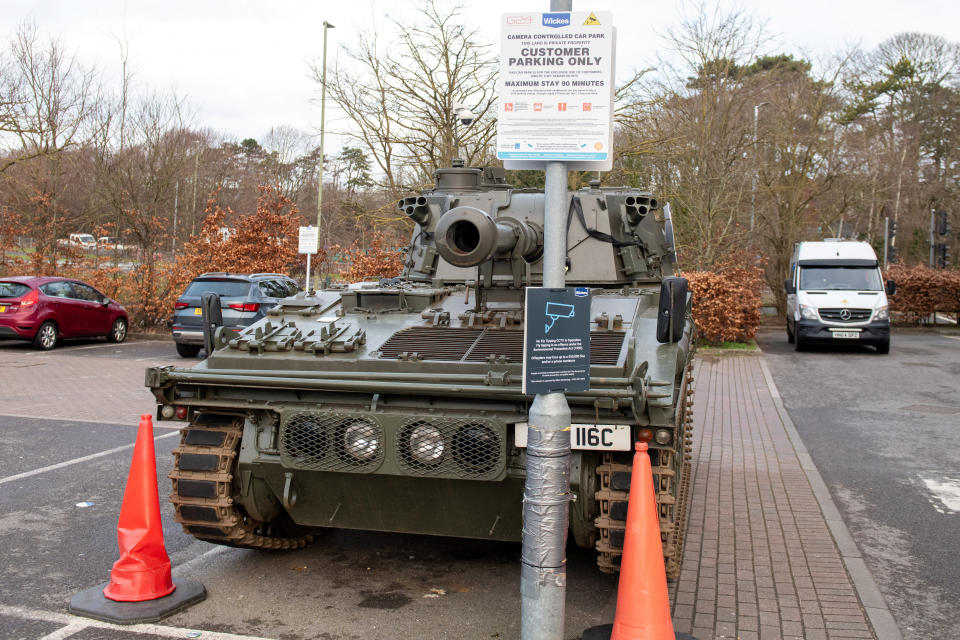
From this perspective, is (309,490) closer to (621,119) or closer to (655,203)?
(655,203)

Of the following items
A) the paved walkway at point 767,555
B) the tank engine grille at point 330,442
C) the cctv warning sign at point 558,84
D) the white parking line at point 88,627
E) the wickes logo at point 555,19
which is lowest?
the white parking line at point 88,627

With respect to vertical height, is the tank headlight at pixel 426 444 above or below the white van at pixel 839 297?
below

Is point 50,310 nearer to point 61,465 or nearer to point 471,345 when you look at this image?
point 61,465

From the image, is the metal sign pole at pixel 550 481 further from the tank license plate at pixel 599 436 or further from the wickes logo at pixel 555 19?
the tank license plate at pixel 599 436

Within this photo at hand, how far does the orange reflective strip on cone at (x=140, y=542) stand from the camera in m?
4.80

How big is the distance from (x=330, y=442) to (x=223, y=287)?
1238 cm

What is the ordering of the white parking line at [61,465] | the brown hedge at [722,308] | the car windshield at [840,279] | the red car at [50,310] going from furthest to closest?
the car windshield at [840,279] → the brown hedge at [722,308] → the red car at [50,310] → the white parking line at [61,465]

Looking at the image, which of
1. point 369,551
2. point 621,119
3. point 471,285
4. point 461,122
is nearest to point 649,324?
point 471,285

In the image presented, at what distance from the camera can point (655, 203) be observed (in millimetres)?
6711

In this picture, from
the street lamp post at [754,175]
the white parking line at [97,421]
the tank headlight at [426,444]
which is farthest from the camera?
the street lamp post at [754,175]

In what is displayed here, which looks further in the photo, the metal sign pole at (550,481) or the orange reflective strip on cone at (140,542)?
the orange reflective strip on cone at (140,542)

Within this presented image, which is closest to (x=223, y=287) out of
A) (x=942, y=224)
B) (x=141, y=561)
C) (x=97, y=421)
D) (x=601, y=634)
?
(x=97, y=421)

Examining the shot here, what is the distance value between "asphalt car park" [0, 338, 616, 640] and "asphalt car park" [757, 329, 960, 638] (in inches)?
75.0

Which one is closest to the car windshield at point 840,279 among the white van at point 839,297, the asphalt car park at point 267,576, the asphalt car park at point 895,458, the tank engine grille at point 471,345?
the white van at point 839,297
